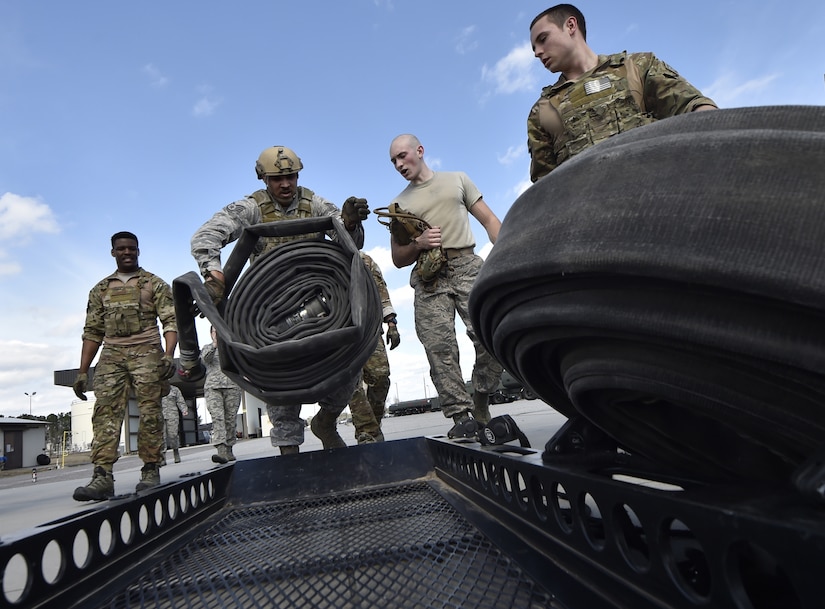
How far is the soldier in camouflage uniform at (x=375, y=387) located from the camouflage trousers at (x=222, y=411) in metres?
2.44

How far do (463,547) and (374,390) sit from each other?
7.63 ft

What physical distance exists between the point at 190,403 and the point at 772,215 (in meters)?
17.6

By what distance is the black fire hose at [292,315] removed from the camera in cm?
174

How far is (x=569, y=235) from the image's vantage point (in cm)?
53

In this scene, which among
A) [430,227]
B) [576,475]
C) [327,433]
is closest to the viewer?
[576,475]

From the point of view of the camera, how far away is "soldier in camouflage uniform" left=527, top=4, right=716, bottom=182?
1.98 meters

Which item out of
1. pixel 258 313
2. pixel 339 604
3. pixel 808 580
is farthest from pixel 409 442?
pixel 808 580

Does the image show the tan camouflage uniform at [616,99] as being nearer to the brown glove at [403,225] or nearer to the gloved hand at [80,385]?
the brown glove at [403,225]

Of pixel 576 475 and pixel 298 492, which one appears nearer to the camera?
pixel 576 475

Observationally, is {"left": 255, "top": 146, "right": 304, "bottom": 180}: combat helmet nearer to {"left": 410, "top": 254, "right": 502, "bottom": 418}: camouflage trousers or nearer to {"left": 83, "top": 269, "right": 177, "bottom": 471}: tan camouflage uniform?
{"left": 410, "top": 254, "right": 502, "bottom": 418}: camouflage trousers

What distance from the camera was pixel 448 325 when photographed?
121 inches

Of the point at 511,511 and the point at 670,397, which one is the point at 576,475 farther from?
the point at 511,511

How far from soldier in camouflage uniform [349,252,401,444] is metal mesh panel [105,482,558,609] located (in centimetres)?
141

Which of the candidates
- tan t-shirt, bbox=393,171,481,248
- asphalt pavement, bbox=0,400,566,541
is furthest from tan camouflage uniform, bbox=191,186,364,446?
tan t-shirt, bbox=393,171,481,248
